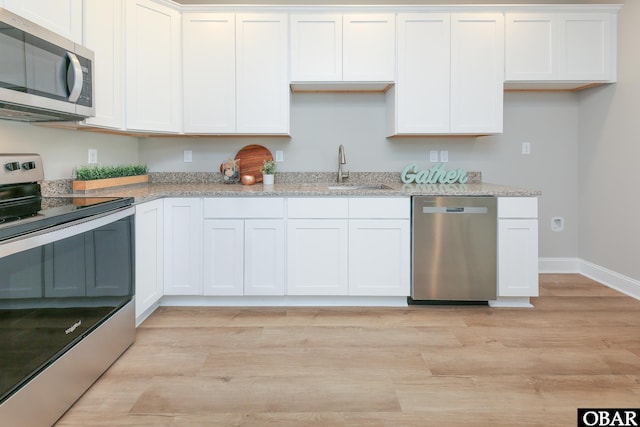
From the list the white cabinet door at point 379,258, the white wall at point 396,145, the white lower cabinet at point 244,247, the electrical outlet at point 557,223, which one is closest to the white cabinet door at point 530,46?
the white wall at point 396,145

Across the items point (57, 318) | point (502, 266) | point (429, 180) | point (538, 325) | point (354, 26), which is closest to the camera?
point (57, 318)

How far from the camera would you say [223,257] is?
3172 millimetres

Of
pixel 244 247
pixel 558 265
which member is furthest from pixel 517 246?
pixel 244 247

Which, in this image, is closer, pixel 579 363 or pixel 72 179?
pixel 579 363

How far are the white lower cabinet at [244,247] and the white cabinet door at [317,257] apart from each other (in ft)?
0.26

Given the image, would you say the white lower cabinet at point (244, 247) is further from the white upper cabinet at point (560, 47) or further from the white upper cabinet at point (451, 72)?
the white upper cabinet at point (560, 47)

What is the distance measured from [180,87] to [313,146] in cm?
118

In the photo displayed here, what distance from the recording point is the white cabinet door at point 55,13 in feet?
6.55

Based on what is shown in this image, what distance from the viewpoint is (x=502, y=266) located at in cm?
315

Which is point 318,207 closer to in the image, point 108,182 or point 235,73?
point 235,73

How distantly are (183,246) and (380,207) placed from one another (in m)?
1.42

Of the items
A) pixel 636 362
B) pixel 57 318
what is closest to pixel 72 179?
pixel 57 318

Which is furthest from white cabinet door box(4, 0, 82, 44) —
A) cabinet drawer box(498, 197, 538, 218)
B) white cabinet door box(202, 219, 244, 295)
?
cabinet drawer box(498, 197, 538, 218)

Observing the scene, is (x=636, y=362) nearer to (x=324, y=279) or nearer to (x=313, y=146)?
(x=324, y=279)
